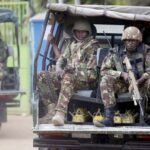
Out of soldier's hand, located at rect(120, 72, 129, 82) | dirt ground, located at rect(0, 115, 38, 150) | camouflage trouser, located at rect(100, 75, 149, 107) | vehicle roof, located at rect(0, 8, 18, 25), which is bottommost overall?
dirt ground, located at rect(0, 115, 38, 150)

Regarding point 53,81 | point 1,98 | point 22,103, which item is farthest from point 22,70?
point 53,81

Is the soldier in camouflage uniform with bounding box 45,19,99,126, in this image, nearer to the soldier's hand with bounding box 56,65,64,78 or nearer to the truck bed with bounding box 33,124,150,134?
the soldier's hand with bounding box 56,65,64,78

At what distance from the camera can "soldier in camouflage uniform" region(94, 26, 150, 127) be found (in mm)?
9875

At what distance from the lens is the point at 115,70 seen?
1012 centimetres

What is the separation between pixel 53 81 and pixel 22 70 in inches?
414

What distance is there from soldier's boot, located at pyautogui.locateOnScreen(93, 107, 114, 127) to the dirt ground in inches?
156

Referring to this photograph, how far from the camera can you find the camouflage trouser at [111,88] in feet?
32.4

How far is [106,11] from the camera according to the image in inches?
402

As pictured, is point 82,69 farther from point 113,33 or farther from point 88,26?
point 113,33

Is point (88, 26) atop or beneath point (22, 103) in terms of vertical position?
atop

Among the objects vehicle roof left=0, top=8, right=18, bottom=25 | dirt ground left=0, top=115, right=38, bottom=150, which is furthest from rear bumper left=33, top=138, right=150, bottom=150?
vehicle roof left=0, top=8, right=18, bottom=25

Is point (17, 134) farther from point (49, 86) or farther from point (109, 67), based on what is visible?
point (109, 67)

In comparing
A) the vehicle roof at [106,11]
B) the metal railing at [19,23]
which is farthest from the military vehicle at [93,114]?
the metal railing at [19,23]

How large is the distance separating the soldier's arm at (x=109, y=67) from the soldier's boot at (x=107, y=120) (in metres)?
0.43
